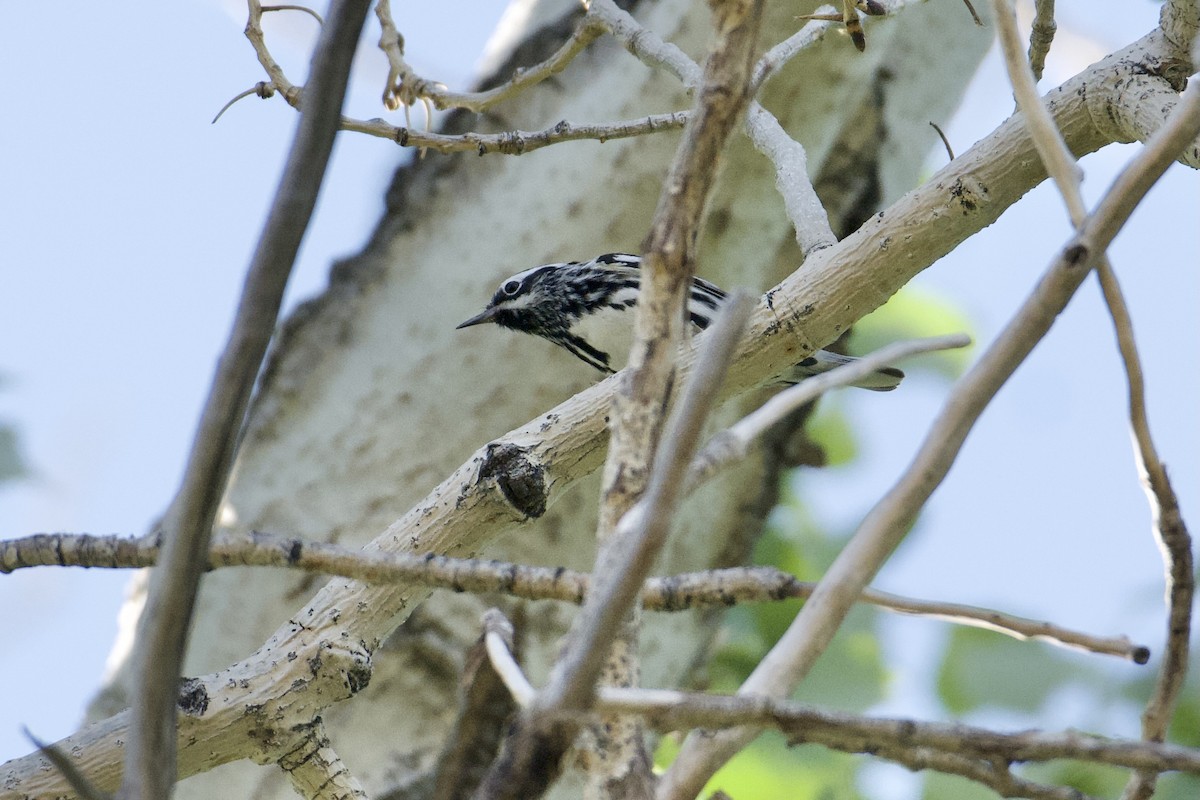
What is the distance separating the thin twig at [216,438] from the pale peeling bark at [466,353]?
2480 millimetres

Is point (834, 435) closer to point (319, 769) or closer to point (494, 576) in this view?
point (319, 769)

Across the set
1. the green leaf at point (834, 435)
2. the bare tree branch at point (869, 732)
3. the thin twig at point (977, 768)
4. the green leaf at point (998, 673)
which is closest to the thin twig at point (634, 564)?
the bare tree branch at point (869, 732)

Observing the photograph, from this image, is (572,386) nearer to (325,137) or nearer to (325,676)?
(325,676)

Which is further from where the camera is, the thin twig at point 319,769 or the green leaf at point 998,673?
the green leaf at point 998,673

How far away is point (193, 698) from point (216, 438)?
0.89 meters

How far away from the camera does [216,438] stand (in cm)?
76

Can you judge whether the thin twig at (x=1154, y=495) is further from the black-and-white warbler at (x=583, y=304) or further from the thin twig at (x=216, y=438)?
the black-and-white warbler at (x=583, y=304)

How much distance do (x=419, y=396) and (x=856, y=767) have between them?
1.58 m

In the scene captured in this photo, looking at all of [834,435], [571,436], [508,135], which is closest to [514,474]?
[571,436]

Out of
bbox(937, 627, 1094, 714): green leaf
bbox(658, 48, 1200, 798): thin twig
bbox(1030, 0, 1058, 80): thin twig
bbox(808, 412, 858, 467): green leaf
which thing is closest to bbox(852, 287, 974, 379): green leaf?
bbox(808, 412, 858, 467): green leaf

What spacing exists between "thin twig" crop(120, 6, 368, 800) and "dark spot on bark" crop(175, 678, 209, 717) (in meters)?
0.78

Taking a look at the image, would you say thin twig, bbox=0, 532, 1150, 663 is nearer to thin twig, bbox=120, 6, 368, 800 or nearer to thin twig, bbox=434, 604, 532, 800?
thin twig, bbox=120, 6, 368, 800

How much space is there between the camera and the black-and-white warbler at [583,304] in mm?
3594

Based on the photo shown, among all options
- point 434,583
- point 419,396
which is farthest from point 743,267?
point 434,583
